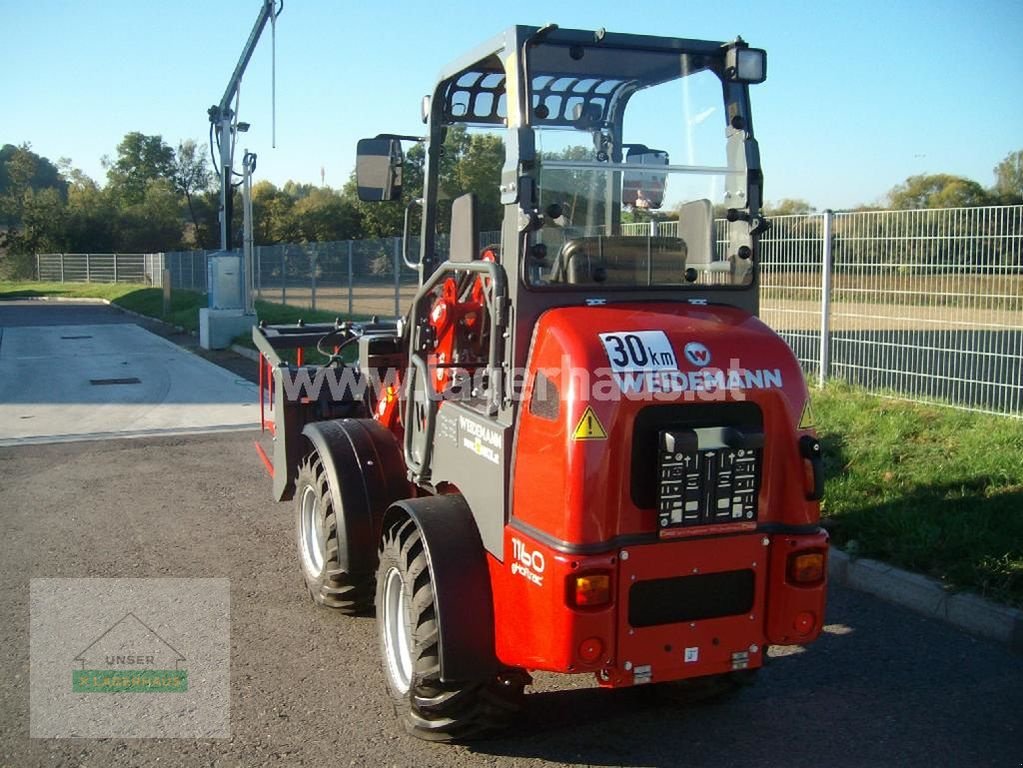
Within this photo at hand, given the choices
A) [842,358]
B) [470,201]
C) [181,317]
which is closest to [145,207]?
[181,317]

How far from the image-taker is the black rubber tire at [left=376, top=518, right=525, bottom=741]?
3.84 m

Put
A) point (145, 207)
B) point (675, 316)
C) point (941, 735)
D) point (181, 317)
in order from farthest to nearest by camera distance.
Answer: point (145, 207)
point (181, 317)
point (941, 735)
point (675, 316)

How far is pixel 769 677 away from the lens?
15.3 feet

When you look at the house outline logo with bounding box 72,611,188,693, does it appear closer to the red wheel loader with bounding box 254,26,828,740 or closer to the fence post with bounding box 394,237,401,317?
the red wheel loader with bounding box 254,26,828,740

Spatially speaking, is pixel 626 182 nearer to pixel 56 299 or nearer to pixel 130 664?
pixel 130 664

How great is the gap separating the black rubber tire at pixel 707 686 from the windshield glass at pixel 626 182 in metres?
1.68

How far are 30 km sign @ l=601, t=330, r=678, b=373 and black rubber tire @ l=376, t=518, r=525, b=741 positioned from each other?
112cm

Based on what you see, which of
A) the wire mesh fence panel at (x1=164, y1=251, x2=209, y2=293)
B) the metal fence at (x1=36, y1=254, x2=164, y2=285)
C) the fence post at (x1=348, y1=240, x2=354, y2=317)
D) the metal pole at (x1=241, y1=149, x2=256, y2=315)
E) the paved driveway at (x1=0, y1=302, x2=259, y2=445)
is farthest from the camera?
the metal fence at (x1=36, y1=254, x2=164, y2=285)

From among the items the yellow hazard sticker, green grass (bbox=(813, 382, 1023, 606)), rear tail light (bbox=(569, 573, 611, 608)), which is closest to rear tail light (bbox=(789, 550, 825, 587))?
the yellow hazard sticker

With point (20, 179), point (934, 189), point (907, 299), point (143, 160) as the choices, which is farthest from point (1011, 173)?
point (20, 179)

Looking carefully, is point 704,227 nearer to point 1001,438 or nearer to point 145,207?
point 1001,438

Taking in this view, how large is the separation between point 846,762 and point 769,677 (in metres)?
0.81

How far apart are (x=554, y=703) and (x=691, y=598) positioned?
42.5 inches

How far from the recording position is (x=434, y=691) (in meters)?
3.90
